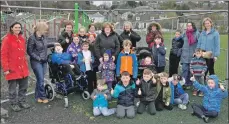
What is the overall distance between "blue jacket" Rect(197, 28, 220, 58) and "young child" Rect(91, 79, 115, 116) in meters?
2.28

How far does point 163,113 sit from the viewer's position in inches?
215

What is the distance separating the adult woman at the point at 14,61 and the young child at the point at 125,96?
1.67 metres

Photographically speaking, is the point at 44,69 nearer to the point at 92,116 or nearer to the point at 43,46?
the point at 43,46

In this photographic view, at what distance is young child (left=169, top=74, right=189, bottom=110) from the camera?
5.80 m

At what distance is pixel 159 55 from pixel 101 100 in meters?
1.92

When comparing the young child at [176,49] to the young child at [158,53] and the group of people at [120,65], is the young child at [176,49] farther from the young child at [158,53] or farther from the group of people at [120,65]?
the young child at [158,53]

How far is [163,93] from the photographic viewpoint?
5.77m

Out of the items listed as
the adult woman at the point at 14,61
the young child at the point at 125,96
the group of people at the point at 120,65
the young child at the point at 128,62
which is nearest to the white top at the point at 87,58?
the group of people at the point at 120,65

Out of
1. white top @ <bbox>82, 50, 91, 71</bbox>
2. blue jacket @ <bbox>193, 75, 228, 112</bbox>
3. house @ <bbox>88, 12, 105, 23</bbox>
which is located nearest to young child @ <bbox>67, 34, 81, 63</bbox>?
white top @ <bbox>82, 50, 91, 71</bbox>

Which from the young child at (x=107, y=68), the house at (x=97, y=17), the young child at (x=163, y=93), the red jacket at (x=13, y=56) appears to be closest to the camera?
the red jacket at (x=13, y=56)

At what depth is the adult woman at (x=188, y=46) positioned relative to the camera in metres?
6.61

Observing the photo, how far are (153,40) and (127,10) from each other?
2917 millimetres

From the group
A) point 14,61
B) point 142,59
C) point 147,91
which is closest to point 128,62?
point 142,59

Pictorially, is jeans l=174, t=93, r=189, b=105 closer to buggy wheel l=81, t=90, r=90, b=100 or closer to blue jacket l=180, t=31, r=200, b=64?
blue jacket l=180, t=31, r=200, b=64
